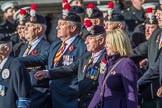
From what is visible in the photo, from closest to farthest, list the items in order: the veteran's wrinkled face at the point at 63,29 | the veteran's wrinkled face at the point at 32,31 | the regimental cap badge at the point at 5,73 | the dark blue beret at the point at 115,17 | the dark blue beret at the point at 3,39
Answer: the regimental cap badge at the point at 5,73
the dark blue beret at the point at 3,39
the veteran's wrinkled face at the point at 63,29
the dark blue beret at the point at 115,17
the veteran's wrinkled face at the point at 32,31

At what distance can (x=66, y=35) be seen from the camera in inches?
396

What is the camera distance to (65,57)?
394 inches

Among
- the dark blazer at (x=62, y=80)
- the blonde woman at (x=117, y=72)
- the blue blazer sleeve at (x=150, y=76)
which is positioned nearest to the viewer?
the blonde woman at (x=117, y=72)

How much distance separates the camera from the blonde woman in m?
8.12

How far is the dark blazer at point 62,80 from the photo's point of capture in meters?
9.95

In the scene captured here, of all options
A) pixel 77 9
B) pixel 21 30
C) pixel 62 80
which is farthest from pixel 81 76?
pixel 21 30

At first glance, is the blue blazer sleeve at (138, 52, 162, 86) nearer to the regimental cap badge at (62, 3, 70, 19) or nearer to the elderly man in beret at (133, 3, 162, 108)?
the elderly man in beret at (133, 3, 162, 108)

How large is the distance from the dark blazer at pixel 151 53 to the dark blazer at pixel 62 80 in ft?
2.69

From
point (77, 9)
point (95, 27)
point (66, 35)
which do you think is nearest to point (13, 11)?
point (77, 9)

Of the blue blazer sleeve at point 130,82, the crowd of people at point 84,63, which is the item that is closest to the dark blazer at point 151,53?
the crowd of people at point 84,63

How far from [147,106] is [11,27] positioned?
386 centimetres

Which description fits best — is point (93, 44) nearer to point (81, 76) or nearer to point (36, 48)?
point (81, 76)

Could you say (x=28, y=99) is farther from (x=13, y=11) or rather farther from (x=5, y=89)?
(x=13, y=11)

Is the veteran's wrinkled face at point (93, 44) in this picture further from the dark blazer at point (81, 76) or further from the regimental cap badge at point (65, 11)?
the regimental cap badge at point (65, 11)
